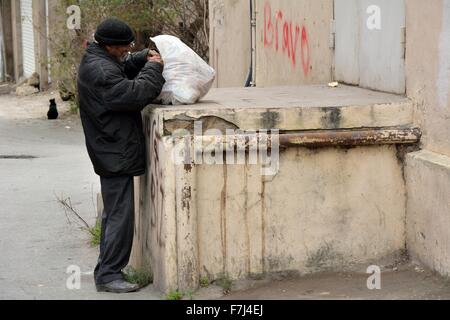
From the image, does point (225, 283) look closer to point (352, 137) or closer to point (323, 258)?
point (323, 258)

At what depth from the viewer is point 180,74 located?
19.2 ft

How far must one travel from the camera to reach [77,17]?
1555 cm

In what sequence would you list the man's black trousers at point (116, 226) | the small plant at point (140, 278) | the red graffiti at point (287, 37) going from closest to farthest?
the man's black trousers at point (116, 226), the small plant at point (140, 278), the red graffiti at point (287, 37)

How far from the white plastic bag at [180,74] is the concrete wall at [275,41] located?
77.5 inches

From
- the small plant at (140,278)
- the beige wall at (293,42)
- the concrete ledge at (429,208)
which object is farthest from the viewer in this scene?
the beige wall at (293,42)

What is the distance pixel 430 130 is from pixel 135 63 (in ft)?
6.40

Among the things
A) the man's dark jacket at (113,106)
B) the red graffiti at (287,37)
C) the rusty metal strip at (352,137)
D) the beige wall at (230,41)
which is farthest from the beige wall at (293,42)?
the man's dark jacket at (113,106)

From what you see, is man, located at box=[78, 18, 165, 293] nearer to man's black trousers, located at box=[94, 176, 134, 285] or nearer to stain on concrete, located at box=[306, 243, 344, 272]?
man's black trousers, located at box=[94, 176, 134, 285]

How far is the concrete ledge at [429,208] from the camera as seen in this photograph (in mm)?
5336

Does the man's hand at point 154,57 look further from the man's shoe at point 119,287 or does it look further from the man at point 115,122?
the man's shoe at point 119,287

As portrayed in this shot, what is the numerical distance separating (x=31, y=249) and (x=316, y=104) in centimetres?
297

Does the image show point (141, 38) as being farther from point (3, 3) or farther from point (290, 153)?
point (3, 3)

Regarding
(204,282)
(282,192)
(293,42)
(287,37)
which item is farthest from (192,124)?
(287,37)

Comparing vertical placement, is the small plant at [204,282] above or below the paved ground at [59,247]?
above
